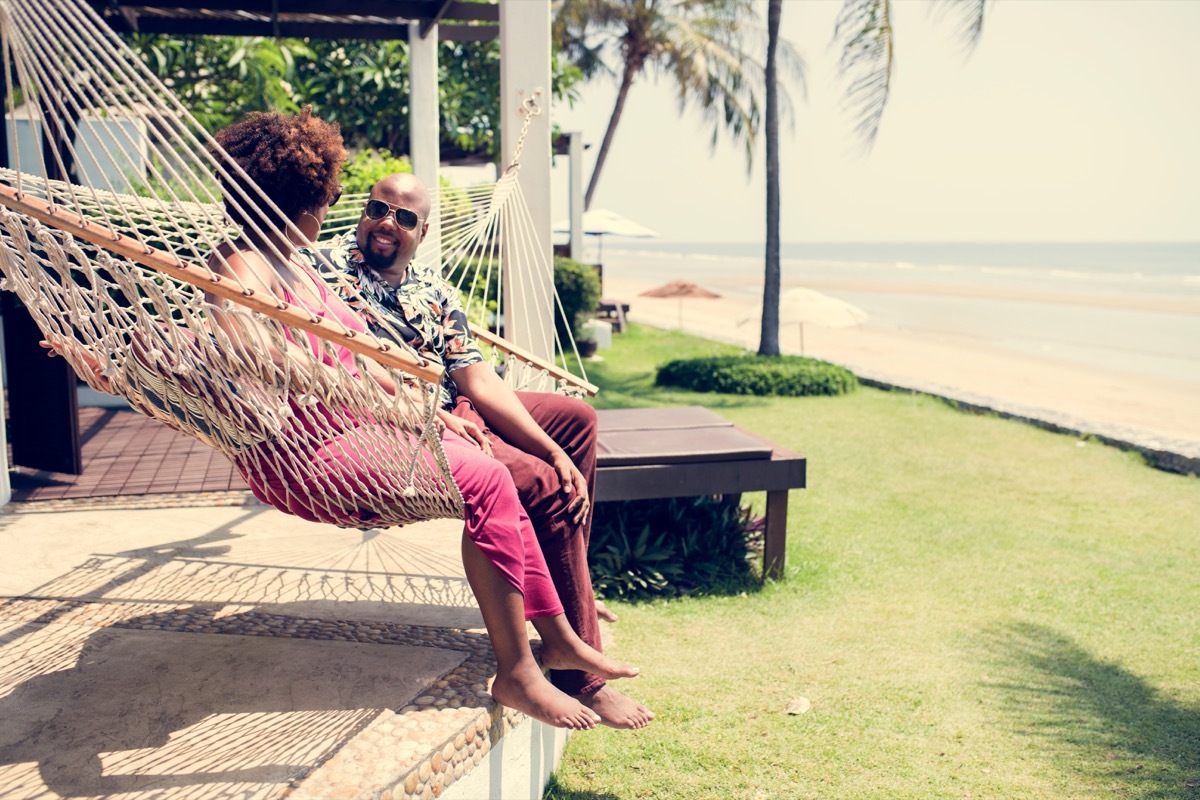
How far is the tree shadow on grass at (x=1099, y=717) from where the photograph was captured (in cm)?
218

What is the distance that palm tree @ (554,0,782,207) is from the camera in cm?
1602

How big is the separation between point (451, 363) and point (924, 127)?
203 ft

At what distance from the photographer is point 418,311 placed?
2.15 meters

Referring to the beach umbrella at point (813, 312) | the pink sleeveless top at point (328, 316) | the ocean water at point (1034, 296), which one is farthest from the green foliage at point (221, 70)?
the ocean water at point (1034, 296)

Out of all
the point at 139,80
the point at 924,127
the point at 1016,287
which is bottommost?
the point at 1016,287

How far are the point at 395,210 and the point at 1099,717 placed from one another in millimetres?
1979

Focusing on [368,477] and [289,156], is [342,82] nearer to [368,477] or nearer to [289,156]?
[289,156]

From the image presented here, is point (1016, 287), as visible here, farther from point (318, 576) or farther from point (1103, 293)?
point (318, 576)

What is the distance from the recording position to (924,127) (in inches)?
2324

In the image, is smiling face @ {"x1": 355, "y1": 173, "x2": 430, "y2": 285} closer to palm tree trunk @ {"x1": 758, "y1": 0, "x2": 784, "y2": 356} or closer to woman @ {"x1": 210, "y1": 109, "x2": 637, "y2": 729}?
woman @ {"x1": 210, "y1": 109, "x2": 637, "y2": 729}

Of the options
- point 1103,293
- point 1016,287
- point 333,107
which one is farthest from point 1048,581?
point 1016,287

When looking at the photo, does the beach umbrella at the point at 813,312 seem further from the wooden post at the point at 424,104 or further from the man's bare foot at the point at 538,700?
the man's bare foot at the point at 538,700

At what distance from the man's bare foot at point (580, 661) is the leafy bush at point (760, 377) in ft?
19.8

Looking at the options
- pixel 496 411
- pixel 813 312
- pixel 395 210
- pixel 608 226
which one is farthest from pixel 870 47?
pixel 608 226
